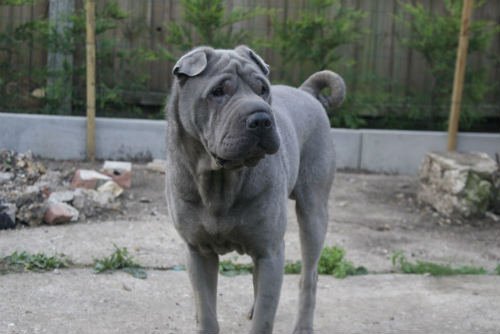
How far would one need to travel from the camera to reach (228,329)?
4.75 metres

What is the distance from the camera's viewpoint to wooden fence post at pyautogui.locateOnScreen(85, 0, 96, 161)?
8.57 meters

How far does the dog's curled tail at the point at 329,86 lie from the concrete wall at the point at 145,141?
13.1 feet

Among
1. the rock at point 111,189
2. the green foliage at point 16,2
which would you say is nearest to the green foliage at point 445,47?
the rock at point 111,189

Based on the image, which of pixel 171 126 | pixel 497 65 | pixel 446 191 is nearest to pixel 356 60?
pixel 497 65

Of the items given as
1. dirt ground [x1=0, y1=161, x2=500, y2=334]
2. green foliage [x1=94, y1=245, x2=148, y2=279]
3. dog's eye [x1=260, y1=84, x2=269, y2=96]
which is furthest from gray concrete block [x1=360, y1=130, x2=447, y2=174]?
dog's eye [x1=260, y1=84, x2=269, y2=96]

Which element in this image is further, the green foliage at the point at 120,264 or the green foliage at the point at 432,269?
the green foliage at the point at 432,269

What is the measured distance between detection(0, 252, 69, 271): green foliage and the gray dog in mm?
1843

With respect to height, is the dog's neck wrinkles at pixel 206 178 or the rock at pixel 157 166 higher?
the dog's neck wrinkles at pixel 206 178

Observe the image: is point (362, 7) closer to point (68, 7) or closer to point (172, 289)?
point (68, 7)

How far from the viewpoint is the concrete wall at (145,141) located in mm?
8773

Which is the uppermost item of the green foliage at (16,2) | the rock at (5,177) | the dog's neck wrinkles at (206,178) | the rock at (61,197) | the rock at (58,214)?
the green foliage at (16,2)

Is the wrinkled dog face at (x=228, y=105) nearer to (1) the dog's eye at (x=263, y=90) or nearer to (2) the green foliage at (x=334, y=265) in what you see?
(1) the dog's eye at (x=263, y=90)

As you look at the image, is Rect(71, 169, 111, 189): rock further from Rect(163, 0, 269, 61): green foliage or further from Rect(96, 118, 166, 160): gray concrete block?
Rect(163, 0, 269, 61): green foliage

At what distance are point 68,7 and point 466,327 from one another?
6.69 meters
